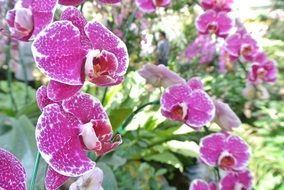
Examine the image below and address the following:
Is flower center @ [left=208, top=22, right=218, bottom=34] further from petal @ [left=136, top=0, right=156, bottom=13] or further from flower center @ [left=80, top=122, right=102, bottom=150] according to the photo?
flower center @ [left=80, top=122, right=102, bottom=150]

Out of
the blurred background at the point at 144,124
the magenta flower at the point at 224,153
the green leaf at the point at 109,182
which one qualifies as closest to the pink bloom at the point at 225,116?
the magenta flower at the point at 224,153

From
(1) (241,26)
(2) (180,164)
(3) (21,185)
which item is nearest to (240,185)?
(3) (21,185)

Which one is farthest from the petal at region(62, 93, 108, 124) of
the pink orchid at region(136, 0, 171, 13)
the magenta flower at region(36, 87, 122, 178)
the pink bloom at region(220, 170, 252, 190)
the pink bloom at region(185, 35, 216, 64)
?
the pink bloom at region(185, 35, 216, 64)

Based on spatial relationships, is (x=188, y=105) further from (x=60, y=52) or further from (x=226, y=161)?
(x=60, y=52)

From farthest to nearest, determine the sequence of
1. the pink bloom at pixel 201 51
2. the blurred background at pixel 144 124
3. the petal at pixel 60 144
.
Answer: the pink bloom at pixel 201 51 → the blurred background at pixel 144 124 → the petal at pixel 60 144

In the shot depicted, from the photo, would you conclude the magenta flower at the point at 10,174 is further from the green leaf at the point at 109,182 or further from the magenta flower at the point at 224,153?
the green leaf at the point at 109,182

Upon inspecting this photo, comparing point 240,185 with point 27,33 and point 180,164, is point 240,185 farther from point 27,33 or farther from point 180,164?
point 180,164

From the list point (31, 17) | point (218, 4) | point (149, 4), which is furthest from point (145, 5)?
point (31, 17)

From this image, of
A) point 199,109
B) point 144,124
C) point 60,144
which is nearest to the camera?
point 60,144
